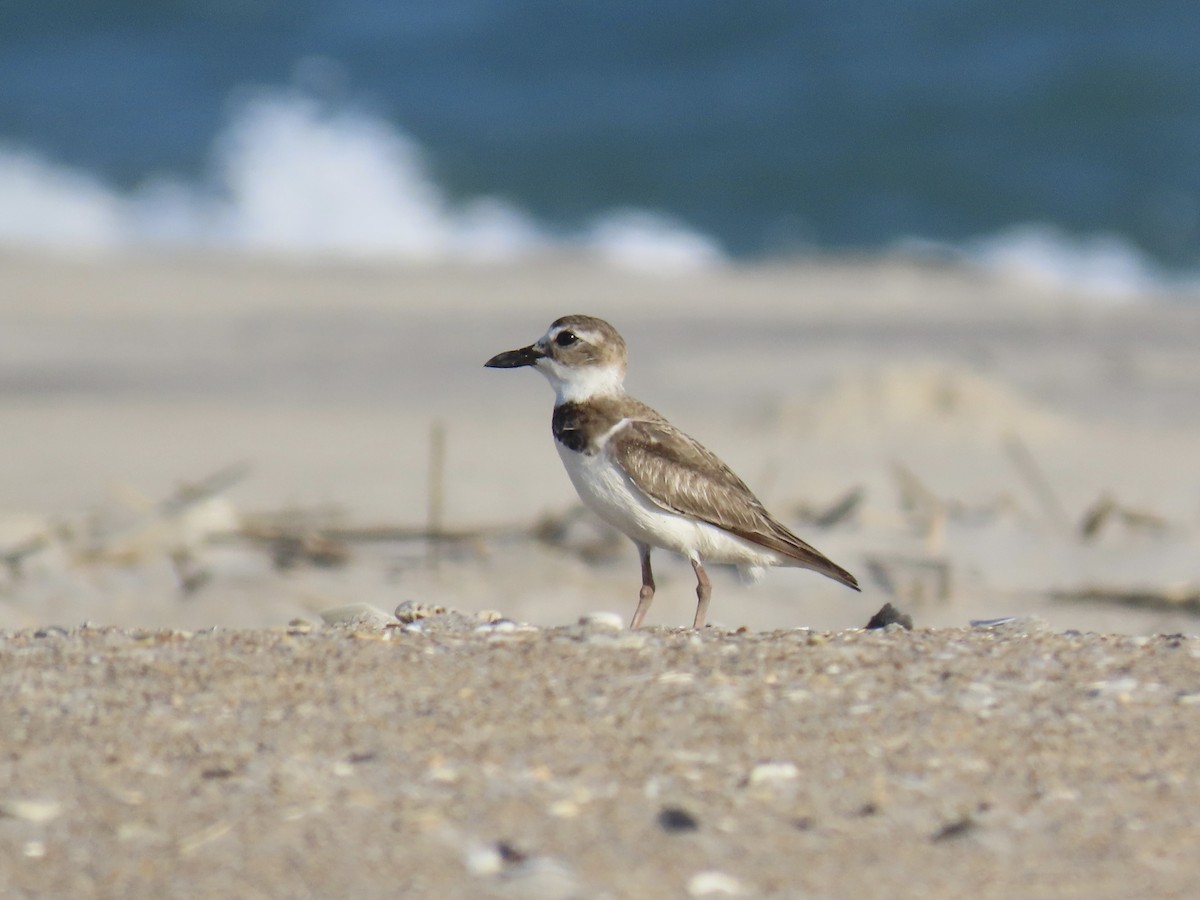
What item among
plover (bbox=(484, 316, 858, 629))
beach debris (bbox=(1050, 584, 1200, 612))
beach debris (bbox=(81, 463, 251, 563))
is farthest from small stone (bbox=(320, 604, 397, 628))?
beach debris (bbox=(1050, 584, 1200, 612))

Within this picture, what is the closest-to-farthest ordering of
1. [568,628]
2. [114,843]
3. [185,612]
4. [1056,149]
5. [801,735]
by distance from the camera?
1. [114,843]
2. [801,735]
3. [568,628]
4. [185,612]
5. [1056,149]

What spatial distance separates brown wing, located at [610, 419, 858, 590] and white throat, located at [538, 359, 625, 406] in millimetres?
176

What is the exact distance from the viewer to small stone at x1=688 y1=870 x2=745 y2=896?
8.17 ft

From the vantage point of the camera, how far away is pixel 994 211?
Result: 842 inches

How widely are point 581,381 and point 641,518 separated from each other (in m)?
0.49

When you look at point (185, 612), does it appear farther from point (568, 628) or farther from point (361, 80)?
point (361, 80)

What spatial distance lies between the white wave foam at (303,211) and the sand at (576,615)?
259 inches

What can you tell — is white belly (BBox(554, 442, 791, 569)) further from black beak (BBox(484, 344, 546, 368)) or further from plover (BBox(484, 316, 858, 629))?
black beak (BBox(484, 344, 546, 368))

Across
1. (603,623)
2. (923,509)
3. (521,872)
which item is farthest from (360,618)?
(923,509)

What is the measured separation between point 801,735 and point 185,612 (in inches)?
122

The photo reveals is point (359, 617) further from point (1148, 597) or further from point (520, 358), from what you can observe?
point (1148, 597)

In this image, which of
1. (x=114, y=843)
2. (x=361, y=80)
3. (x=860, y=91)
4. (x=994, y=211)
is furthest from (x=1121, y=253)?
(x=114, y=843)

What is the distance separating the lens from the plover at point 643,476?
177 inches

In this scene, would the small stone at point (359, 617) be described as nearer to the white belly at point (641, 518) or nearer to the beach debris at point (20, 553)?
the white belly at point (641, 518)
